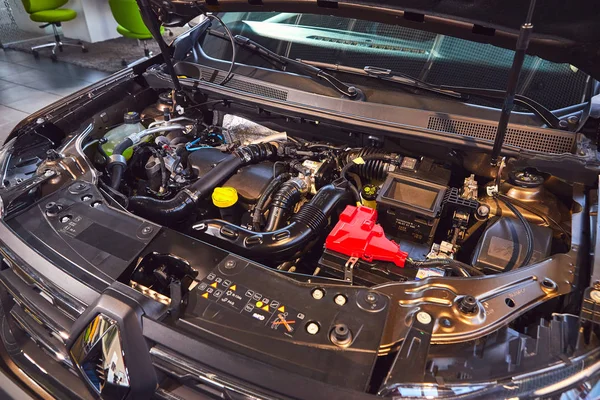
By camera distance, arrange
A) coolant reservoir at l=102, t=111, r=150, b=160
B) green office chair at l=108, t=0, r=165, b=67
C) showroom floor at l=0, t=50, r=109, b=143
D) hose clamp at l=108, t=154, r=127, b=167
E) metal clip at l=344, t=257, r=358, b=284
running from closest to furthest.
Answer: metal clip at l=344, t=257, r=358, b=284 < hose clamp at l=108, t=154, r=127, b=167 < coolant reservoir at l=102, t=111, r=150, b=160 < showroom floor at l=0, t=50, r=109, b=143 < green office chair at l=108, t=0, r=165, b=67

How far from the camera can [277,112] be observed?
6.60 ft

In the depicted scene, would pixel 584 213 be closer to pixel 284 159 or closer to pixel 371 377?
pixel 371 377

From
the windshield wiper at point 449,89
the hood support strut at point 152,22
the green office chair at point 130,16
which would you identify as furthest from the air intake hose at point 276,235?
the green office chair at point 130,16

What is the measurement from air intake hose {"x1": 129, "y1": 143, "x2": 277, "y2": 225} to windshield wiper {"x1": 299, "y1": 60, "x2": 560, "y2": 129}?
663 mm

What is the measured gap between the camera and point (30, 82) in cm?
587

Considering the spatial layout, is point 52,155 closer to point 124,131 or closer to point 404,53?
point 124,131

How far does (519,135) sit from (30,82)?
20.6 feet

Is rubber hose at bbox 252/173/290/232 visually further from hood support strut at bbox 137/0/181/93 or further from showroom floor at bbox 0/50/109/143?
showroom floor at bbox 0/50/109/143

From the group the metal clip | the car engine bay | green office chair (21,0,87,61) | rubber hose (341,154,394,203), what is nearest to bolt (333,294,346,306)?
the car engine bay

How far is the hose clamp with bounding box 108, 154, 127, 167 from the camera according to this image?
6.35 ft

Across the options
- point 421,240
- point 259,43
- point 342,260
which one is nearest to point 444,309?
point 342,260

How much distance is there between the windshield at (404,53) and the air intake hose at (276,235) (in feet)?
2.78

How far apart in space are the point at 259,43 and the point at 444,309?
1.72m

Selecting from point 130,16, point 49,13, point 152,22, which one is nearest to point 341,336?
point 152,22
